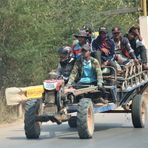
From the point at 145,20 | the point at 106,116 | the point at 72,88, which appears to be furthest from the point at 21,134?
the point at 145,20

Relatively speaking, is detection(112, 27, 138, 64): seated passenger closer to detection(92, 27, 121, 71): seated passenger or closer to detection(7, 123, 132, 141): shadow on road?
detection(92, 27, 121, 71): seated passenger

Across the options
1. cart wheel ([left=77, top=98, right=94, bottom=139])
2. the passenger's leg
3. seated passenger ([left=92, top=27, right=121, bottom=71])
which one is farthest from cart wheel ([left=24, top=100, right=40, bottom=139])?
the passenger's leg

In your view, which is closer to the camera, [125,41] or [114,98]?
[114,98]

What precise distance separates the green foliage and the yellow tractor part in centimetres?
149

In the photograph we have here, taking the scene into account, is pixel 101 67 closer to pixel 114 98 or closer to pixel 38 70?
pixel 114 98

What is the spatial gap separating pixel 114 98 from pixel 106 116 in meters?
4.19

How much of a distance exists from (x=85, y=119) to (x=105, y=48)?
3.16 meters

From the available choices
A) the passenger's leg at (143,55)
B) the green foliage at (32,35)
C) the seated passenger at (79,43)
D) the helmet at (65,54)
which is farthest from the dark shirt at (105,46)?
the green foliage at (32,35)

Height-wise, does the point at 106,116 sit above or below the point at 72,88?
below

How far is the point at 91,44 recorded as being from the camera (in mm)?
15102

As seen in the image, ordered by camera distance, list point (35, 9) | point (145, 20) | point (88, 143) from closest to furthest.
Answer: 1. point (88, 143)
2. point (35, 9)
3. point (145, 20)

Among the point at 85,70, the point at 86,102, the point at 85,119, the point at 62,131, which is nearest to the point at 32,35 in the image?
the point at 62,131

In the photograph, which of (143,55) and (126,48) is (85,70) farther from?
(143,55)

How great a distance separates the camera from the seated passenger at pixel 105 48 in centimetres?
1451
